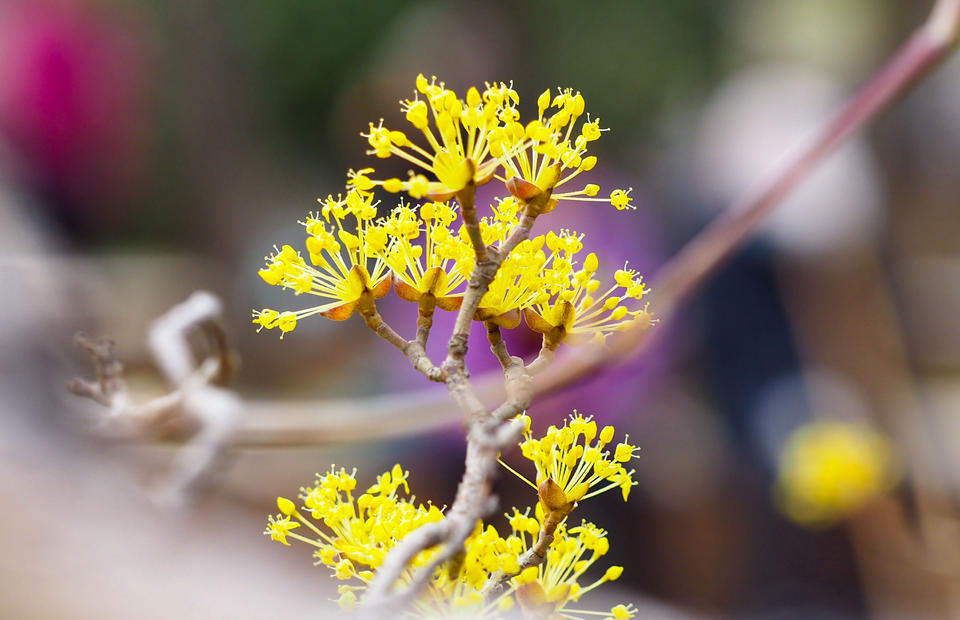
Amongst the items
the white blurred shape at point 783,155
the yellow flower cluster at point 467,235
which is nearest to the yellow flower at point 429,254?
the yellow flower cluster at point 467,235

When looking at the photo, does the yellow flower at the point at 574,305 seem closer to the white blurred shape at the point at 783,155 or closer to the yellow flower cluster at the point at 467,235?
the yellow flower cluster at the point at 467,235

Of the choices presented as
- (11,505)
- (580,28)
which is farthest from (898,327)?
(11,505)

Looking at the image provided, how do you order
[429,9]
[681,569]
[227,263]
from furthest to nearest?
[429,9], [227,263], [681,569]

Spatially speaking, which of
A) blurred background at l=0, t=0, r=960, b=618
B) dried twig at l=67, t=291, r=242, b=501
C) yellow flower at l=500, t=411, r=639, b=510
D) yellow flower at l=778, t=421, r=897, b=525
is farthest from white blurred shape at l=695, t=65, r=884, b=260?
yellow flower at l=500, t=411, r=639, b=510

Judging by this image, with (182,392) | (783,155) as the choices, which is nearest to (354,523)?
(182,392)

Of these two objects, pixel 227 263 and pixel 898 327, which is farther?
pixel 227 263

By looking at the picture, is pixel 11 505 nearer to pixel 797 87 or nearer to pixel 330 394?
pixel 330 394

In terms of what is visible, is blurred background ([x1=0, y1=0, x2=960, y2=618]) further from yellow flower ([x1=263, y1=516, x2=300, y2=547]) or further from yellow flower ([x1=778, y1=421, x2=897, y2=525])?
yellow flower ([x1=263, y1=516, x2=300, y2=547])
